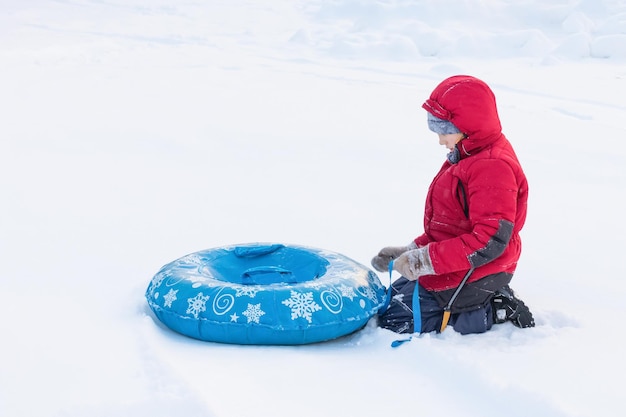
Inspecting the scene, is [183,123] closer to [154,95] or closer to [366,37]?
[154,95]

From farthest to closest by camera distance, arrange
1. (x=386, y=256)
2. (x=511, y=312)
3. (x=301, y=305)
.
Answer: (x=386, y=256)
(x=511, y=312)
(x=301, y=305)

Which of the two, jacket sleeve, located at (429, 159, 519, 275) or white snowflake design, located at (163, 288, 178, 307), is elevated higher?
jacket sleeve, located at (429, 159, 519, 275)

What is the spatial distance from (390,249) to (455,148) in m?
0.61

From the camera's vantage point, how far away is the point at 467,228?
2738 millimetres

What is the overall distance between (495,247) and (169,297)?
123cm

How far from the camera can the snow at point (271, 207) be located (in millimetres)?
2281

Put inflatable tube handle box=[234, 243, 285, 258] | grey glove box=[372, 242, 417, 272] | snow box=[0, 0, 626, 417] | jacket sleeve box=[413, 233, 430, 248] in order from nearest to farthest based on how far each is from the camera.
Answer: snow box=[0, 0, 626, 417]
jacket sleeve box=[413, 233, 430, 248]
grey glove box=[372, 242, 417, 272]
inflatable tube handle box=[234, 243, 285, 258]

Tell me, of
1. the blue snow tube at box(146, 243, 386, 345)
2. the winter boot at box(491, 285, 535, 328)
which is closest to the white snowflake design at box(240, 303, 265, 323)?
the blue snow tube at box(146, 243, 386, 345)

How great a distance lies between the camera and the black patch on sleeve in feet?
8.47

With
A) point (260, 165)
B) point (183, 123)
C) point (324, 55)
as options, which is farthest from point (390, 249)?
point (324, 55)

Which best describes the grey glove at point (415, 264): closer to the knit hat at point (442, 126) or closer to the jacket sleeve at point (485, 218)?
the jacket sleeve at point (485, 218)

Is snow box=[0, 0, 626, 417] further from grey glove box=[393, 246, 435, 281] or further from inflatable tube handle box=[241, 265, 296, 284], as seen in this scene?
inflatable tube handle box=[241, 265, 296, 284]

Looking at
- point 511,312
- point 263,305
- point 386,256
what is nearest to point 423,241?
point 386,256

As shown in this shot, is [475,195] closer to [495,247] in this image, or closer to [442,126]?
[495,247]
